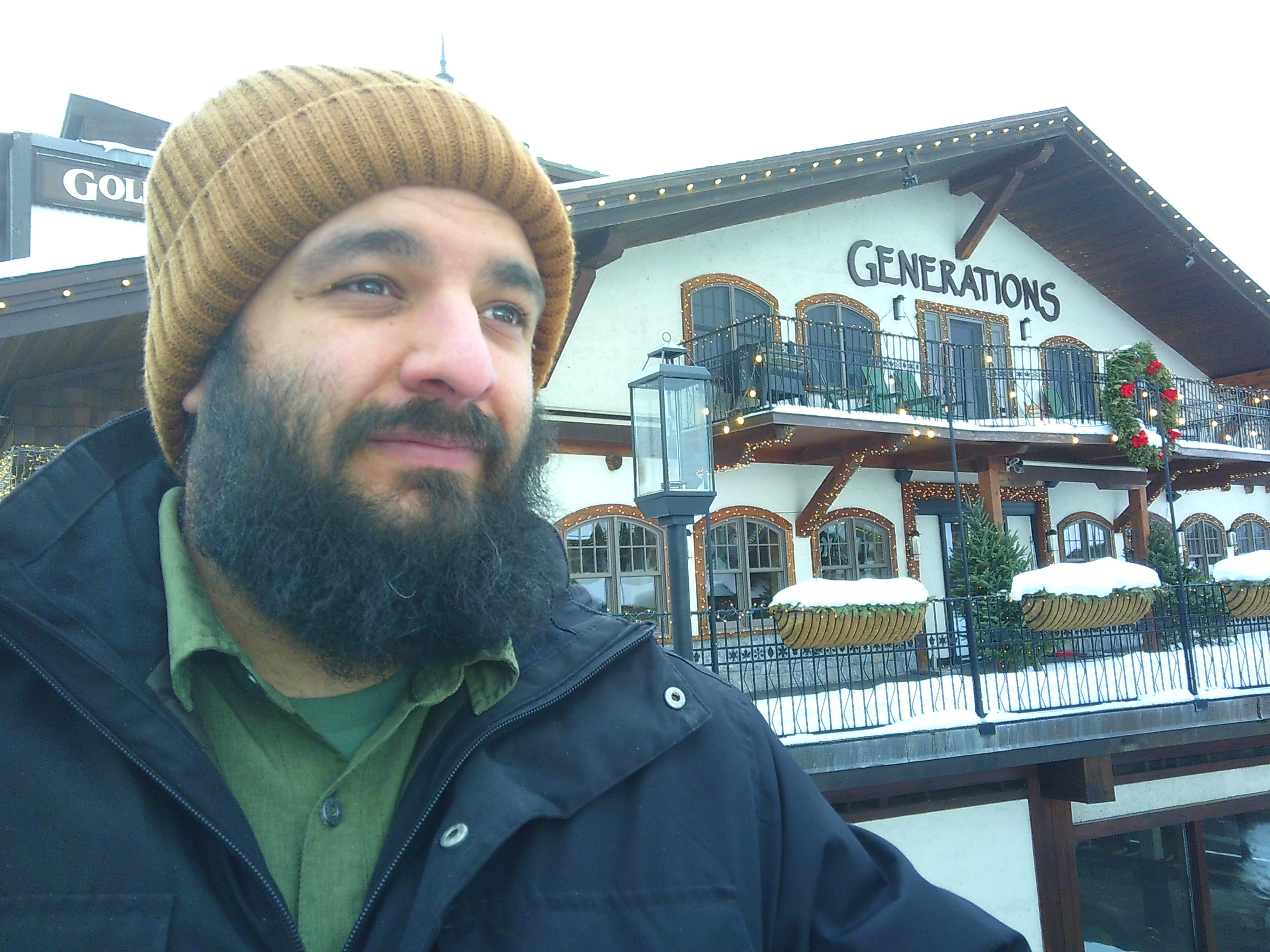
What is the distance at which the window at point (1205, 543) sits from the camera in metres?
18.0

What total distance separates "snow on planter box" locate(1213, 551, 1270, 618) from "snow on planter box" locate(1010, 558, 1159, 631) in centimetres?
257

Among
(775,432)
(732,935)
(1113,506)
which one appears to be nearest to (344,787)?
(732,935)

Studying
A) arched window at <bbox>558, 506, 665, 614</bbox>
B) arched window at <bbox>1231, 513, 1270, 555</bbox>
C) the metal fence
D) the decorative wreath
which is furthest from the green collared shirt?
arched window at <bbox>1231, 513, 1270, 555</bbox>

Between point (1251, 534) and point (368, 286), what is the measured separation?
22581 mm

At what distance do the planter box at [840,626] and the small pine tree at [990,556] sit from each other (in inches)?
172

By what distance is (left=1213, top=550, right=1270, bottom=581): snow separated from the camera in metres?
11.9

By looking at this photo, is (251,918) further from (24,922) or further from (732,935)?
(732,935)

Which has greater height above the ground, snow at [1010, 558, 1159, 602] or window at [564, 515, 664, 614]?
window at [564, 515, 664, 614]

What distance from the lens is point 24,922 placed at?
42.2 inches

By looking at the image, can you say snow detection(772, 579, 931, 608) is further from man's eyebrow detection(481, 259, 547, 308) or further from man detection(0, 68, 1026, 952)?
man's eyebrow detection(481, 259, 547, 308)

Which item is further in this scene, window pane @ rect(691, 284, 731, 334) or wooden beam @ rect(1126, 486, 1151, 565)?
wooden beam @ rect(1126, 486, 1151, 565)

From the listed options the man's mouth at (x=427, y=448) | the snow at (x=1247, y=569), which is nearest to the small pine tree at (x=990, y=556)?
the snow at (x=1247, y=569)

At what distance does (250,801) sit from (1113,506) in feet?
60.6

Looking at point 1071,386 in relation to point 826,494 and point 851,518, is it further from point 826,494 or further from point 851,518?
point 826,494
